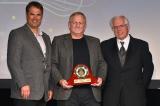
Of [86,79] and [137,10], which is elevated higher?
[137,10]

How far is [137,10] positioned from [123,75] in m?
1.37

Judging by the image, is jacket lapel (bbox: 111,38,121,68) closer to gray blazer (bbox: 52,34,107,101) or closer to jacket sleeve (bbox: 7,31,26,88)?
gray blazer (bbox: 52,34,107,101)

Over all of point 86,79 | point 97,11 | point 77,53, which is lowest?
point 86,79

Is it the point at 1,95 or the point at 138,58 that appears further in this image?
the point at 1,95

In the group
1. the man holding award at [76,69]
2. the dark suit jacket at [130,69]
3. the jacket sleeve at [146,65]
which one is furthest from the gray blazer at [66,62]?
the jacket sleeve at [146,65]

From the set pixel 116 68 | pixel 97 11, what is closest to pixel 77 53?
pixel 116 68

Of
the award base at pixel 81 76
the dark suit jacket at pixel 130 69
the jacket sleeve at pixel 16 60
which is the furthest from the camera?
the dark suit jacket at pixel 130 69

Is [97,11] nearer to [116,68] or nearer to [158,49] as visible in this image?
[158,49]

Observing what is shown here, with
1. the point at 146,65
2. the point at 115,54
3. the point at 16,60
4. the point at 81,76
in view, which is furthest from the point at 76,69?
the point at 146,65

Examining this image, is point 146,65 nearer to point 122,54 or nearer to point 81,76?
point 122,54

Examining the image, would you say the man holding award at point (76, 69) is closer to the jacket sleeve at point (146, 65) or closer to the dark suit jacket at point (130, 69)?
the dark suit jacket at point (130, 69)

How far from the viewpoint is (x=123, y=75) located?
401 centimetres

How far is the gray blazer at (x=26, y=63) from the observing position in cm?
357

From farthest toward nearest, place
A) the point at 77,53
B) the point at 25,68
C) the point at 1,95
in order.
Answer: the point at 1,95, the point at 77,53, the point at 25,68
